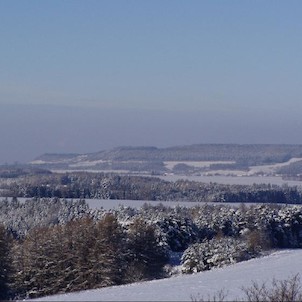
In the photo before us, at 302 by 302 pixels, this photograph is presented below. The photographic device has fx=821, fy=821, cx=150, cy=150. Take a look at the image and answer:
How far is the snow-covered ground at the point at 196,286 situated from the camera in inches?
834

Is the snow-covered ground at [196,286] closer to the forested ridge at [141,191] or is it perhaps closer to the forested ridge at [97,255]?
the forested ridge at [97,255]

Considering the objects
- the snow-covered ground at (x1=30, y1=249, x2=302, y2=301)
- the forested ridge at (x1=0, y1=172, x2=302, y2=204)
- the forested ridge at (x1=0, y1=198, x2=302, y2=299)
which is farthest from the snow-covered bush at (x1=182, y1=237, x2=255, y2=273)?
the forested ridge at (x1=0, y1=172, x2=302, y2=204)

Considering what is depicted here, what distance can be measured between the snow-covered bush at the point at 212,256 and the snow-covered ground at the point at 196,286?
10163mm

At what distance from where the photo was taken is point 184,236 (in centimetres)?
5991

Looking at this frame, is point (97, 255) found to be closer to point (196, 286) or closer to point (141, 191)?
point (196, 286)

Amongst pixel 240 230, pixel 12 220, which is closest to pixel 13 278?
pixel 240 230

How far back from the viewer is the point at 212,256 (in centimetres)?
4459

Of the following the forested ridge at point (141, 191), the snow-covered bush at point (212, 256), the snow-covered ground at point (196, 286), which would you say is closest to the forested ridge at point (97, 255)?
the snow-covered bush at point (212, 256)

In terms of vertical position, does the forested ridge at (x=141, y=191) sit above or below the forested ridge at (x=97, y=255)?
below

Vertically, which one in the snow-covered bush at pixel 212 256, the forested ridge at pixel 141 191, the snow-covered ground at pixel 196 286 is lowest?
the forested ridge at pixel 141 191

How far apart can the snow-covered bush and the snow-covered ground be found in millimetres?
10163

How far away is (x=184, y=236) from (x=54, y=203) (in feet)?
111

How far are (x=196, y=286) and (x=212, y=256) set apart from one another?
20.7 m

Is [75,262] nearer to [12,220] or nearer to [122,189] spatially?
[12,220]
